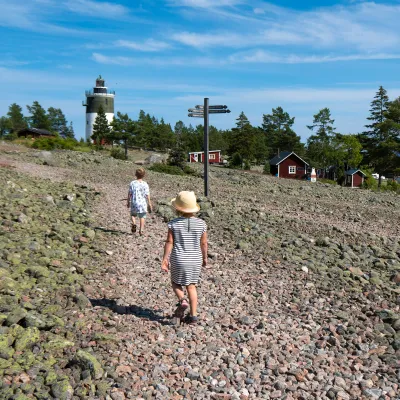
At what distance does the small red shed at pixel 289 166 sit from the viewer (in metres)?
71.2

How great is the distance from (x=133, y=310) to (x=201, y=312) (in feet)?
3.37

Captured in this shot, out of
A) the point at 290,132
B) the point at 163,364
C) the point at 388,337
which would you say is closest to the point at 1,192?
the point at 163,364

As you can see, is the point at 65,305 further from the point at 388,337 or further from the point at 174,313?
the point at 388,337

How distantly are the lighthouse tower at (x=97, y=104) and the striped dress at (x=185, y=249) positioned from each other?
83515mm

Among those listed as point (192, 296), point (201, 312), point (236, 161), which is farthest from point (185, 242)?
point (236, 161)

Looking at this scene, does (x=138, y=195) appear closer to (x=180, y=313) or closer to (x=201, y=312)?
(x=201, y=312)

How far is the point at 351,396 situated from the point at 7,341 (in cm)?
389

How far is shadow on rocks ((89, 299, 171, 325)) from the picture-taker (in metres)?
7.24

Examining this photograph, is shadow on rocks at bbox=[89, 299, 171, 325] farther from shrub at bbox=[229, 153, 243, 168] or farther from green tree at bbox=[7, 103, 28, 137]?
green tree at bbox=[7, 103, 28, 137]

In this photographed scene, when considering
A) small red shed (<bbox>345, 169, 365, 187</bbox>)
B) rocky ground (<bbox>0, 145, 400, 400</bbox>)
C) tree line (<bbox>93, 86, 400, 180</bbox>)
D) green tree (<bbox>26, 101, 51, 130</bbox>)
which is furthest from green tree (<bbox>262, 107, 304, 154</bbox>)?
rocky ground (<bbox>0, 145, 400, 400</bbox>)

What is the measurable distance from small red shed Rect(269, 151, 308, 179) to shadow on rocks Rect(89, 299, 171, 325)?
212 feet

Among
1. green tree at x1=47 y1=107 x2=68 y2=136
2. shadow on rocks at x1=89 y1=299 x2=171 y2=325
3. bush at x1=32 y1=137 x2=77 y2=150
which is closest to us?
shadow on rocks at x1=89 y1=299 x2=171 y2=325

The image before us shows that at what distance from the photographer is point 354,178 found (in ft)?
251

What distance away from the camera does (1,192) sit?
46.0ft
